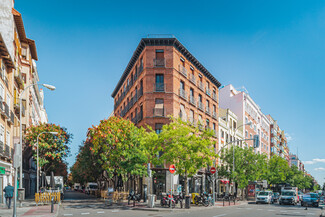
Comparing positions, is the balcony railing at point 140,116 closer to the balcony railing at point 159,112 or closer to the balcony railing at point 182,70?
the balcony railing at point 159,112

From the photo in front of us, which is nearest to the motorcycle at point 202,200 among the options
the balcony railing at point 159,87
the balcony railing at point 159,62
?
the balcony railing at point 159,87

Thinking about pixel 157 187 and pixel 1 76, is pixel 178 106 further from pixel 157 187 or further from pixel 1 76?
pixel 1 76

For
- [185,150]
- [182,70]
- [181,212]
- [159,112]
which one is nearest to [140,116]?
[159,112]

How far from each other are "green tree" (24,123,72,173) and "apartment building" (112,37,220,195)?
9.78 m

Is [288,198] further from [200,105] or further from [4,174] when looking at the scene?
[4,174]

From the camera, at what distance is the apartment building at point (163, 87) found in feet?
135

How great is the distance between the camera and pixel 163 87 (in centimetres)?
4178

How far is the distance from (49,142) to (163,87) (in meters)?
17.0

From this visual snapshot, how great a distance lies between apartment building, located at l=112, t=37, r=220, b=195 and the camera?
41219mm

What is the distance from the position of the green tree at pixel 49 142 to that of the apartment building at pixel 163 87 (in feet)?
32.1

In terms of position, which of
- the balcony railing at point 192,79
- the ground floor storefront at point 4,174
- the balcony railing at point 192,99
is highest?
the balcony railing at point 192,79

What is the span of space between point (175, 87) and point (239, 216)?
22.9 m

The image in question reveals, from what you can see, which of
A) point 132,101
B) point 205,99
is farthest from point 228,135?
point 132,101

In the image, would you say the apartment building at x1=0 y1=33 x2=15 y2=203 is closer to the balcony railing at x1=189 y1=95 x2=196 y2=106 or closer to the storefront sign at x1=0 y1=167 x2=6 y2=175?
the storefront sign at x1=0 y1=167 x2=6 y2=175
